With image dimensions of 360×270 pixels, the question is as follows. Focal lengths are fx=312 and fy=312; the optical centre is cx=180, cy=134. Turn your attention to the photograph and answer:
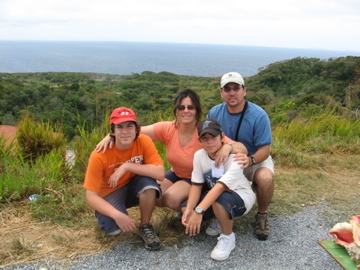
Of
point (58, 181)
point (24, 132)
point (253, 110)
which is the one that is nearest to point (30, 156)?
point (24, 132)

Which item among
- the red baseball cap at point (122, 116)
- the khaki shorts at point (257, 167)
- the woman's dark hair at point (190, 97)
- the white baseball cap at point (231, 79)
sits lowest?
the khaki shorts at point (257, 167)

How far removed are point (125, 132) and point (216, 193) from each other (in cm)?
84

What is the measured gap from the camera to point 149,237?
249cm

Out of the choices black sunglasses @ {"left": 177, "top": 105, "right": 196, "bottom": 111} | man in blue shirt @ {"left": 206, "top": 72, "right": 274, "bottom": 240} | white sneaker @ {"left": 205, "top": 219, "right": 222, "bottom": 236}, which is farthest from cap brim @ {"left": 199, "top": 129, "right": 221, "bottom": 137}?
white sneaker @ {"left": 205, "top": 219, "right": 222, "bottom": 236}

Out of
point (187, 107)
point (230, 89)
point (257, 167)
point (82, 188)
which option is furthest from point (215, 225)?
point (82, 188)

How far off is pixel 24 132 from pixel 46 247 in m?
2.40

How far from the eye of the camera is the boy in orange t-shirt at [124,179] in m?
2.40

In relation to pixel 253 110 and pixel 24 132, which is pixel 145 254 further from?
pixel 24 132

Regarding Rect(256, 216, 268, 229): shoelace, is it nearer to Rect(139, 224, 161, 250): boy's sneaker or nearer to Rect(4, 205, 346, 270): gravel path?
Rect(4, 205, 346, 270): gravel path

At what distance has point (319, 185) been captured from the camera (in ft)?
12.7

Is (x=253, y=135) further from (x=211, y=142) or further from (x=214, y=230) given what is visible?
(x=214, y=230)

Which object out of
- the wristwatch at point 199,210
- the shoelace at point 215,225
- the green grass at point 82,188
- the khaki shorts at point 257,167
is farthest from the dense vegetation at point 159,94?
the wristwatch at point 199,210

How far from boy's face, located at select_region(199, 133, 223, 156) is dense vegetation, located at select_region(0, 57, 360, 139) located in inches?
99.2

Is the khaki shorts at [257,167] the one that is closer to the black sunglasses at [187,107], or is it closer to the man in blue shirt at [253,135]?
the man in blue shirt at [253,135]
